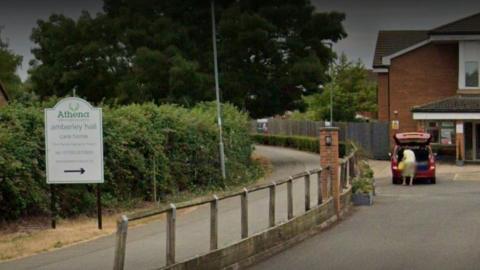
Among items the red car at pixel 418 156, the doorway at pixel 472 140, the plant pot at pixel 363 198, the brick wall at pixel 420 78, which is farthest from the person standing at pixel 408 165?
the brick wall at pixel 420 78

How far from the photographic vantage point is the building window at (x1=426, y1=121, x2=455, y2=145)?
51781mm

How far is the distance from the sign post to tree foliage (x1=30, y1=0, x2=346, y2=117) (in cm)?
2312

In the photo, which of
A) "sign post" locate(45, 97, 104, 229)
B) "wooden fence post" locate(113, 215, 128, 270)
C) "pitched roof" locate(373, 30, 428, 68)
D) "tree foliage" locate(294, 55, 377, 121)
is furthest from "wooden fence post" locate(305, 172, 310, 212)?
"tree foliage" locate(294, 55, 377, 121)

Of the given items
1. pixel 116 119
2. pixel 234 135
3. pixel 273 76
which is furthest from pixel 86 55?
pixel 116 119

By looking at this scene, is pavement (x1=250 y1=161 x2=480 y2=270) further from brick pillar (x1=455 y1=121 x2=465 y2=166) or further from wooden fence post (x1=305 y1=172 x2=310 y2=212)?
brick pillar (x1=455 y1=121 x2=465 y2=166)

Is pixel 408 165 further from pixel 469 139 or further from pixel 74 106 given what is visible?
pixel 74 106

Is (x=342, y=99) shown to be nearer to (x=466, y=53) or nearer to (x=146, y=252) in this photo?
(x=466, y=53)

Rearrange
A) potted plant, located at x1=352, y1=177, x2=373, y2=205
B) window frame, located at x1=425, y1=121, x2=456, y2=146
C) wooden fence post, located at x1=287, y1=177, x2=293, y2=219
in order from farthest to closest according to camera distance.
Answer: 1. window frame, located at x1=425, y1=121, x2=456, y2=146
2. potted plant, located at x1=352, y1=177, x2=373, y2=205
3. wooden fence post, located at x1=287, y1=177, x2=293, y2=219

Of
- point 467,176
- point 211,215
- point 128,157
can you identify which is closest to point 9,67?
point 467,176

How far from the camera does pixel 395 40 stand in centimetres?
6256

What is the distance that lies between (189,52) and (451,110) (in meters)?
15.8

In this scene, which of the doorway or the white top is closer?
the white top

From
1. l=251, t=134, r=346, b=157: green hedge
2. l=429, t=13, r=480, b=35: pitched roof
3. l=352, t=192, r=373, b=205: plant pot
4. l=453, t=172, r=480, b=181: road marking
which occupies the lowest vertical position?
l=453, t=172, r=480, b=181: road marking

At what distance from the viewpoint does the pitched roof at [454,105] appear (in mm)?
48875
